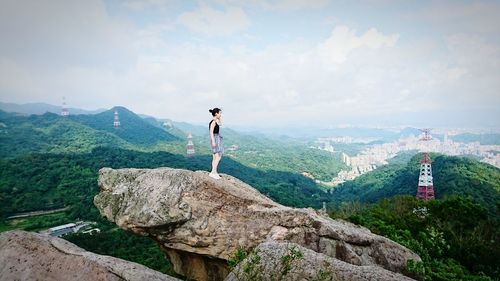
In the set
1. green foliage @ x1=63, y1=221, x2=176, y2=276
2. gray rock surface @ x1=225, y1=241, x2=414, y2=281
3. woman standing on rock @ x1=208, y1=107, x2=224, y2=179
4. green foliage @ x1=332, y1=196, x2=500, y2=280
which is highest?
woman standing on rock @ x1=208, y1=107, x2=224, y2=179

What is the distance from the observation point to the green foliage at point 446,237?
10741 mm

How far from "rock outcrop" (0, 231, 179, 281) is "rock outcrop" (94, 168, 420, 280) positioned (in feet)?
6.28

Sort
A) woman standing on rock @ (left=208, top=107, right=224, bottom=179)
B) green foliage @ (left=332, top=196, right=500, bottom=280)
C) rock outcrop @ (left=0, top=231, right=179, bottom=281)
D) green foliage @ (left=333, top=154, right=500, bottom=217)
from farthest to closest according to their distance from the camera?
green foliage @ (left=333, top=154, right=500, bottom=217) < green foliage @ (left=332, top=196, right=500, bottom=280) < woman standing on rock @ (left=208, top=107, right=224, bottom=179) < rock outcrop @ (left=0, top=231, right=179, bottom=281)

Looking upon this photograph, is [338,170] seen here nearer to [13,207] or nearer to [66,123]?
[66,123]

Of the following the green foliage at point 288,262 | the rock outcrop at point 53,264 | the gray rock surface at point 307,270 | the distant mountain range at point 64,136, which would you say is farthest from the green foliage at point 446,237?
the distant mountain range at point 64,136

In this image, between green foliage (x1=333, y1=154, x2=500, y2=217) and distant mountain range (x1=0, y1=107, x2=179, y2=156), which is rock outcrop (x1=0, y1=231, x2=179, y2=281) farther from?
distant mountain range (x1=0, y1=107, x2=179, y2=156)

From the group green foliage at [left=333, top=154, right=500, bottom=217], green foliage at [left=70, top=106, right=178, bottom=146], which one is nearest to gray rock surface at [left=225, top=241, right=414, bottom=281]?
green foliage at [left=333, top=154, right=500, bottom=217]

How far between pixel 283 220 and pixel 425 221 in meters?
15.9

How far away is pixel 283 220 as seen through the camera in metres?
8.45

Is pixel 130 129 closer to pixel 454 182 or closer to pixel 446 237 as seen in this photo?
pixel 454 182

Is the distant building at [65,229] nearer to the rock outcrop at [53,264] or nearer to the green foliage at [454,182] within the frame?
the rock outcrop at [53,264]

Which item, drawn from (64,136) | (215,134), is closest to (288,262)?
(215,134)

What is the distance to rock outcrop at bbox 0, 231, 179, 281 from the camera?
19.7 feet

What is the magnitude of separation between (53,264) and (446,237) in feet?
57.8
